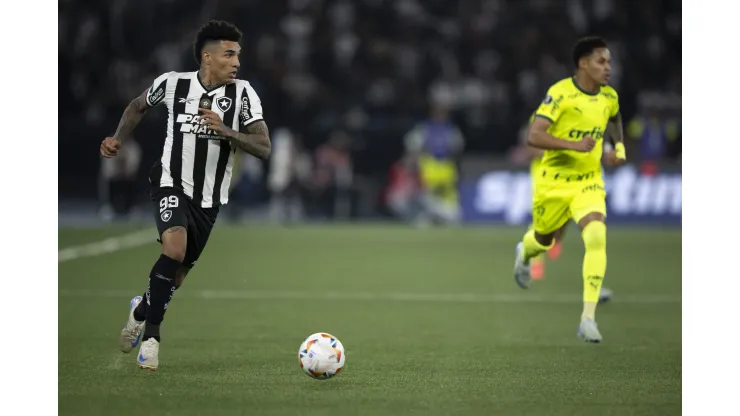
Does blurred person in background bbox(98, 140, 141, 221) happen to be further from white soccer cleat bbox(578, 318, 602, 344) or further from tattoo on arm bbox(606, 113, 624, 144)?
white soccer cleat bbox(578, 318, 602, 344)

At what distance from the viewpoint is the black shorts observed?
7.01 metres

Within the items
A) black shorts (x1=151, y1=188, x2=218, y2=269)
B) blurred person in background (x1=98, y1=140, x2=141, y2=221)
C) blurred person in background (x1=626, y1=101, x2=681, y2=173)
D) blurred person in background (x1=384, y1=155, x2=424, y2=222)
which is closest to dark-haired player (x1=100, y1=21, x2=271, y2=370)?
black shorts (x1=151, y1=188, x2=218, y2=269)

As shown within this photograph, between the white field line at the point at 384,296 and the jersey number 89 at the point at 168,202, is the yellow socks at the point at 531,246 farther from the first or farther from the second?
the jersey number 89 at the point at 168,202

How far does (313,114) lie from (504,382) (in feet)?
55.2

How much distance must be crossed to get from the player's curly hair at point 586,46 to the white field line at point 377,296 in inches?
124

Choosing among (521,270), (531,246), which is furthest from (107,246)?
(531,246)

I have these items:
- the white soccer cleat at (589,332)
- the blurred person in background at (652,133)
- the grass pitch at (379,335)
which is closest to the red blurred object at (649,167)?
the blurred person in background at (652,133)

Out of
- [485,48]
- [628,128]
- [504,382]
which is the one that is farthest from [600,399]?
[485,48]

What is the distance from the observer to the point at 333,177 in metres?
22.8

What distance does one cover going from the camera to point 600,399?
6188mm

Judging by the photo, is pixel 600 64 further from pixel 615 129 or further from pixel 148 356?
pixel 148 356

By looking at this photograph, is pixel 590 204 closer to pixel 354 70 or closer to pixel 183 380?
pixel 183 380

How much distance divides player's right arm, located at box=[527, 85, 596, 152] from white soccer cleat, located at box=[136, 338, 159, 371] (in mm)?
3211

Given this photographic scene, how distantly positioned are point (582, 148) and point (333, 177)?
14779 mm
